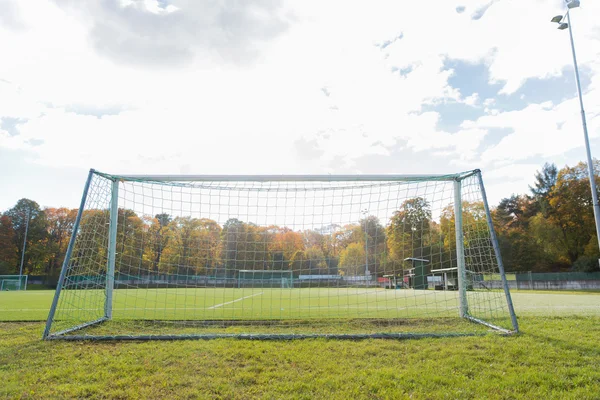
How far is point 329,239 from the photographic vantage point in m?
11.1

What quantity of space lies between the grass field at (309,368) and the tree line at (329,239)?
7.87ft

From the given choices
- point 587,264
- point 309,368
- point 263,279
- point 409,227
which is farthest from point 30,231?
point 587,264

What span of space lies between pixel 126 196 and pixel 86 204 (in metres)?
1.30

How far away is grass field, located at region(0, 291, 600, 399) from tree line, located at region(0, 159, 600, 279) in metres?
2.40

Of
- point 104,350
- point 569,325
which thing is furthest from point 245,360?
point 569,325

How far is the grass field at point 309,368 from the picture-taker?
3842mm

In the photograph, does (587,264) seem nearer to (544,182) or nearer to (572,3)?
(544,182)

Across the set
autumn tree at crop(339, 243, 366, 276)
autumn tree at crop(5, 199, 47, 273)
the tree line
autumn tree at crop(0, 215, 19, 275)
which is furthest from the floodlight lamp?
autumn tree at crop(0, 215, 19, 275)

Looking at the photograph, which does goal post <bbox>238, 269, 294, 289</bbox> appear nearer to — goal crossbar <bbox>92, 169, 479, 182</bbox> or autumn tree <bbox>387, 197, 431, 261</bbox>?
autumn tree <bbox>387, 197, 431, 261</bbox>

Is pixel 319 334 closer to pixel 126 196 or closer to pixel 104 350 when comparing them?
pixel 104 350

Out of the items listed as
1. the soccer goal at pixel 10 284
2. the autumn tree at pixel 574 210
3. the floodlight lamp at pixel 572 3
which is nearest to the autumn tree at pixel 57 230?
the soccer goal at pixel 10 284

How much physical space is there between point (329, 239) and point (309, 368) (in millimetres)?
6674

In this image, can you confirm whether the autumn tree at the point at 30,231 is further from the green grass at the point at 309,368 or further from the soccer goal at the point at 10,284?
the green grass at the point at 309,368

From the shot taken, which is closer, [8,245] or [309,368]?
[309,368]
